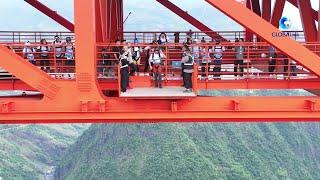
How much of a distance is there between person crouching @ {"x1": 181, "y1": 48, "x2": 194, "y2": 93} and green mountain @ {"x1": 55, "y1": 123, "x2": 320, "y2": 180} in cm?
8381

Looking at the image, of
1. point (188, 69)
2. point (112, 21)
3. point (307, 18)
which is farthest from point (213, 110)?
point (112, 21)

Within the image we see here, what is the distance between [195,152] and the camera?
102 metres

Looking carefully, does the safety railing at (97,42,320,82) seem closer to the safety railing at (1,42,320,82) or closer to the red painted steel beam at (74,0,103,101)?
the safety railing at (1,42,320,82)

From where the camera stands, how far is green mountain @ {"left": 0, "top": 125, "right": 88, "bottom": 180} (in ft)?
345

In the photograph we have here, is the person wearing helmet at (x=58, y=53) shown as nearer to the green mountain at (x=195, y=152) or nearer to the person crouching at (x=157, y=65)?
the person crouching at (x=157, y=65)

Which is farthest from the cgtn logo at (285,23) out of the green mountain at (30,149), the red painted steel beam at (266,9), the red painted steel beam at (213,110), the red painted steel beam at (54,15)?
the green mountain at (30,149)

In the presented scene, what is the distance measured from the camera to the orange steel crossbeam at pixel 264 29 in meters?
9.98

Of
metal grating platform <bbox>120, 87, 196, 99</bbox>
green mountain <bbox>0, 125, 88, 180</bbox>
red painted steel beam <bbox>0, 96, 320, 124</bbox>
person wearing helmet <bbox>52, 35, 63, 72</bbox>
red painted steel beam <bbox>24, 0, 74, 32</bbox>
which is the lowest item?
green mountain <bbox>0, 125, 88, 180</bbox>

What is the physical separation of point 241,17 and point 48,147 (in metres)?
121

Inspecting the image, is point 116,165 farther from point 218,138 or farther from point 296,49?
point 296,49

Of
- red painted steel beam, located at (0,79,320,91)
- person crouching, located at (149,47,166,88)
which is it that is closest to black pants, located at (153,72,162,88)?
person crouching, located at (149,47,166,88)

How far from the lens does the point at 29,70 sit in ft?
34.0

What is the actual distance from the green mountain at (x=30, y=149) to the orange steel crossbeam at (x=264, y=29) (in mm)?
95435

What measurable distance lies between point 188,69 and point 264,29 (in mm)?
1967
